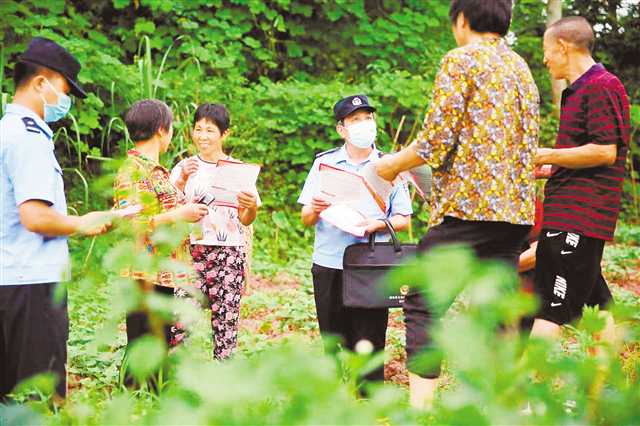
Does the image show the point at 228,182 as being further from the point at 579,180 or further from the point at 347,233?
the point at 579,180

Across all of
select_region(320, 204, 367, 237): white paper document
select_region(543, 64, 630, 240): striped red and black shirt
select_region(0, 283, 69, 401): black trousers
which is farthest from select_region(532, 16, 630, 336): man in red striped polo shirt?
select_region(0, 283, 69, 401): black trousers

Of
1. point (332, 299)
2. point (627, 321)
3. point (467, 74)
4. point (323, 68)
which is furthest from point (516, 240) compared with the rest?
point (323, 68)

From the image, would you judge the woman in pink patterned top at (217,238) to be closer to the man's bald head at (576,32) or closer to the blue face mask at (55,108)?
the blue face mask at (55,108)

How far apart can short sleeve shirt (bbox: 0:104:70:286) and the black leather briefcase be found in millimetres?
1478

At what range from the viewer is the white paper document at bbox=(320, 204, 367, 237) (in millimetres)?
3928

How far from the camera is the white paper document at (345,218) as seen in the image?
12.9 ft

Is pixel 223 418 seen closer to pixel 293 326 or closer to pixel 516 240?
pixel 516 240

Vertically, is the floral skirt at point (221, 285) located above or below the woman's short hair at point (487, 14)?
below

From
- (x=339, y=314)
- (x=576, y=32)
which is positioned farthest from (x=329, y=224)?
(x=576, y=32)

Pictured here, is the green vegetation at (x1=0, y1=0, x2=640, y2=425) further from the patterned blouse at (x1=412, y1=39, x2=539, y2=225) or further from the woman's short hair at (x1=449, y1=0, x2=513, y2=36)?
the woman's short hair at (x1=449, y1=0, x2=513, y2=36)

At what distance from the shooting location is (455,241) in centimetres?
321

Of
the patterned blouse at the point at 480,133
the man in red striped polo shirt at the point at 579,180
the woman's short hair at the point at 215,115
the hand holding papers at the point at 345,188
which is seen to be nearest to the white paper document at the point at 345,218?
the hand holding papers at the point at 345,188

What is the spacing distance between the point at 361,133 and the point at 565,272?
4.18ft

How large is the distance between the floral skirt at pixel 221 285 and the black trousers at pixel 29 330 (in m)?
1.53
